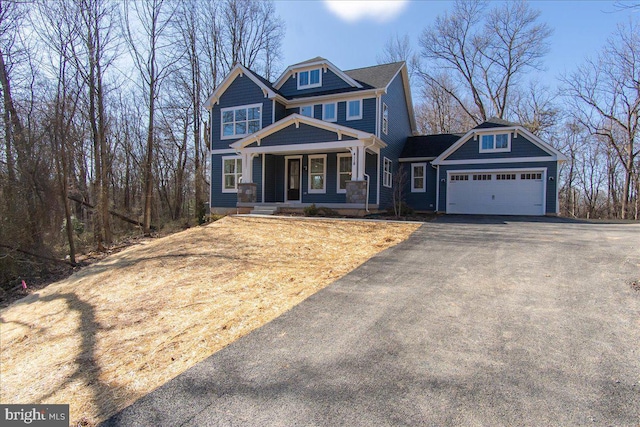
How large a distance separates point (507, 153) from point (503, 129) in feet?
3.73

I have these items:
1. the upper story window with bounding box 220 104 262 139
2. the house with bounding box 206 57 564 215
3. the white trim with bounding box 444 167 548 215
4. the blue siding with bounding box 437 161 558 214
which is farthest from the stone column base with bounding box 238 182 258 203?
the blue siding with bounding box 437 161 558 214

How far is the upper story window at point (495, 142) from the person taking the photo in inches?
613

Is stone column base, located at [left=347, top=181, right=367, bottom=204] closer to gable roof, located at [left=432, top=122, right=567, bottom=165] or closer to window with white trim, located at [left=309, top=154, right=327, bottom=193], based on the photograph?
window with white trim, located at [left=309, top=154, right=327, bottom=193]

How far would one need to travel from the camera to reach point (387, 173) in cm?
1631

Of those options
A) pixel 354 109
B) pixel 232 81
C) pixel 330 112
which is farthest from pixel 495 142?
pixel 232 81

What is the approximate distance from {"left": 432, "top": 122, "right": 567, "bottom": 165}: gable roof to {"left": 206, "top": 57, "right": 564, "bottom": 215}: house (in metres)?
0.04

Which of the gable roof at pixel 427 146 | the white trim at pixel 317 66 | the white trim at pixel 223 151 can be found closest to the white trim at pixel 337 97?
the white trim at pixel 317 66

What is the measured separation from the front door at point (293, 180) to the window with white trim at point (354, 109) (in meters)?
3.38

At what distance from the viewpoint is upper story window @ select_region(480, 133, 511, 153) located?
15578 millimetres

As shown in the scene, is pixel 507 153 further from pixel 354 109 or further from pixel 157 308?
pixel 157 308

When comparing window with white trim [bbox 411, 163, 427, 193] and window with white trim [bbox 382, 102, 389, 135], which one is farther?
window with white trim [bbox 411, 163, 427, 193]

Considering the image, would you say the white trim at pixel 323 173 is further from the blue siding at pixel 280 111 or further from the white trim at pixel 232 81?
the white trim at pixel 232 81

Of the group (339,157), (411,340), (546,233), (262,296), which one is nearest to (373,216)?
(339,157)

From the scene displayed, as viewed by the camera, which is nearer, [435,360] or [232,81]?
[435,360]
